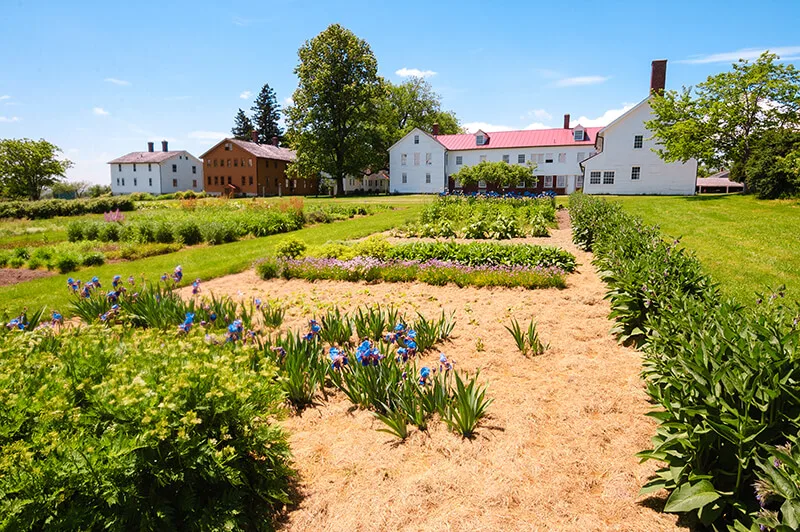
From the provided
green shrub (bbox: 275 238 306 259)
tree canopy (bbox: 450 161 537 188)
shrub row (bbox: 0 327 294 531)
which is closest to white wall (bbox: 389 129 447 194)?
tree canopy (bbox: 450 161 537 188)

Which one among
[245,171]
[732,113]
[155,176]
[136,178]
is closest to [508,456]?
[732,113]

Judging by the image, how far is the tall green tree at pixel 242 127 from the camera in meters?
74.2

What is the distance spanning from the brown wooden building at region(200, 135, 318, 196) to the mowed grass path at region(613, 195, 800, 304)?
1783 inches

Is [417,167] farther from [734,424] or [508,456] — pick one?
[734,424]

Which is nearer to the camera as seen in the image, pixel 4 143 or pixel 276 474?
pixel 276 474

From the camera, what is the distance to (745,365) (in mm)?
2469

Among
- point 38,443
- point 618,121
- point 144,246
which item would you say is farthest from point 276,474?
point 618,121

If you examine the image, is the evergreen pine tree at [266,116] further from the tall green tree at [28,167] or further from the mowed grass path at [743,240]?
the mowed grass path at [743,240]

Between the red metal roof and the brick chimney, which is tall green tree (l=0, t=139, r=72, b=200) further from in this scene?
the brick chimney

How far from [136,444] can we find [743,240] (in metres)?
13.0

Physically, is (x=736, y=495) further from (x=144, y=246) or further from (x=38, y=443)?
(x=144, y=246)

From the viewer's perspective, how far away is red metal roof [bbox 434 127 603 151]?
155 feet

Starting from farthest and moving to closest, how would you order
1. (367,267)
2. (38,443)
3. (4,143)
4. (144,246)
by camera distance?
(4,143) → (144,246) → (367,267) → (38,443)

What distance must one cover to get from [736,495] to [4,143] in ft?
242
